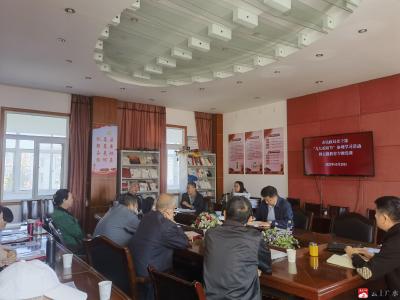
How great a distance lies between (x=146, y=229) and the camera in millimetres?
2549

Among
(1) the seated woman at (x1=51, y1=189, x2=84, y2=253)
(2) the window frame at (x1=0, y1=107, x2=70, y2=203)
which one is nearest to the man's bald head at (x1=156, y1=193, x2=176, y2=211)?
(1) the seated woman at (x1=51, y1=189, x2=84, y2=253)

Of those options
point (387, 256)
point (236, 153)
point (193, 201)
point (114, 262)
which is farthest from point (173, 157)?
point (387, 256)

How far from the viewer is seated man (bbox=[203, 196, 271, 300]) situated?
1.87 metres

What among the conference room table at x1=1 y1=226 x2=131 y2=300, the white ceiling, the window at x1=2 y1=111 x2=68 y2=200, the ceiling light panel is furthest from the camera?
the window at x1=2 y1=111 x2=68 y2=200

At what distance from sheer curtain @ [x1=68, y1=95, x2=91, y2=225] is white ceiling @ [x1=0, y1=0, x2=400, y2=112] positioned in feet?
1.32

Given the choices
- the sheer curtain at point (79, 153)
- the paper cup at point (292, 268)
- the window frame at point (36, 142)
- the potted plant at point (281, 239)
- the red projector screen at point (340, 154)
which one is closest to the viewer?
the paper cup at point (292, 268)

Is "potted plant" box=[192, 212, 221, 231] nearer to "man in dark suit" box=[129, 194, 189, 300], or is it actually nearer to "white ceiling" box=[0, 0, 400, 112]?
"man in dark suit" box=[129, 194, 189, 300]

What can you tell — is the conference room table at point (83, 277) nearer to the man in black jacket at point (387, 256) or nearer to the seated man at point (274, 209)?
the man in black jacket at point (387, 256)

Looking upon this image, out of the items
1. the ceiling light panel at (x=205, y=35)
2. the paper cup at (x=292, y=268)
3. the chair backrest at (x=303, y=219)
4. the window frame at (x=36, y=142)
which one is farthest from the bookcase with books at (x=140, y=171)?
the paper cup at (x=292, y=268)

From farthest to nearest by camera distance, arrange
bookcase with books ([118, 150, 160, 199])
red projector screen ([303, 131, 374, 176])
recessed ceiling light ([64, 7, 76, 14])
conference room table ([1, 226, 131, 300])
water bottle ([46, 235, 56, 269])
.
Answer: bookcase with books ([118, 150, 160, 199]) → red projector screen ([303, 131, 374, 176]) → recessed ceiling light ([64, 7, 76, 14]) → water bottle ([46, 235, 56, 269]) → conference room table ([1, 226, 131, 300])

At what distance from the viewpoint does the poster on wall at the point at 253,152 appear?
7.21 m

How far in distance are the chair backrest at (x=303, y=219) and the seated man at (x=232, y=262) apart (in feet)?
6.68

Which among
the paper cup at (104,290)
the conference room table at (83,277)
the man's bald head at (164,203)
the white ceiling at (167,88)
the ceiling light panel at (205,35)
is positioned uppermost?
the ceiling light panel at (205,35)

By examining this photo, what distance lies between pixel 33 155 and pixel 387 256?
5.98 meters
